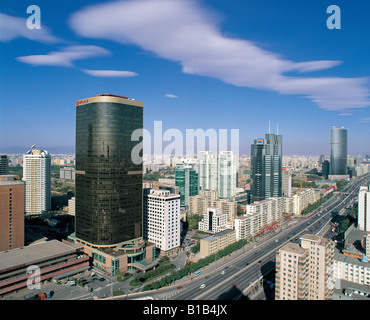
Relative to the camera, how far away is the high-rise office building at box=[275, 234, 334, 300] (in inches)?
231

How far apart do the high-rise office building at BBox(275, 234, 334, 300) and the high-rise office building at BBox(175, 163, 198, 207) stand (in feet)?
33.8

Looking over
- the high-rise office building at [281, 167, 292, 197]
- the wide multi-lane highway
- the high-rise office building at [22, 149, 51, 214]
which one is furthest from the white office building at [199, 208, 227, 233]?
the high-rise office building at [22, 149, 51, 214]

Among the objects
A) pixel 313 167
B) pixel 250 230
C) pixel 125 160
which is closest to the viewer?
pixel 125 160

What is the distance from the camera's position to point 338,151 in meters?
27.2

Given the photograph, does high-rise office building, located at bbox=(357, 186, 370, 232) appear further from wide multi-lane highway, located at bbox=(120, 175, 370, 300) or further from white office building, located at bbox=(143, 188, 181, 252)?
white office building, located at bbox=(143, 188, 181, 252)

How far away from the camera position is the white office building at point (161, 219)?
938 cm

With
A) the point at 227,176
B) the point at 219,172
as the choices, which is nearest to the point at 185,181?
the point at 219,172

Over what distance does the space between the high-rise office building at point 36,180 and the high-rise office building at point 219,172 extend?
9302 millimetres

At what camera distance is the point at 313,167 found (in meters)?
37.7

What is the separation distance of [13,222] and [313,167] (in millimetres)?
37527
